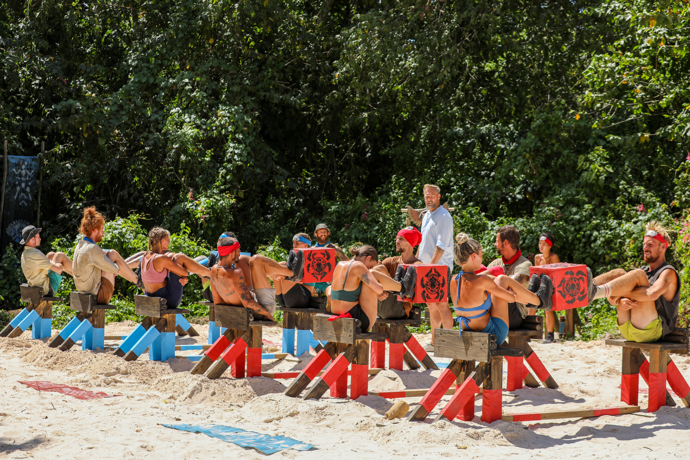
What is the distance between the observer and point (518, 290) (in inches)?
205

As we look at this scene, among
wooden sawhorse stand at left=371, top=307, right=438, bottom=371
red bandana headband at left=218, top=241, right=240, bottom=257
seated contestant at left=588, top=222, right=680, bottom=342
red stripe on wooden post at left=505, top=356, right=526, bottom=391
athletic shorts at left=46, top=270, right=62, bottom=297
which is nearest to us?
seated contestant at left=588, top=222, right=680, bottom=342

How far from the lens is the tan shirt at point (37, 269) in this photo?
903cm

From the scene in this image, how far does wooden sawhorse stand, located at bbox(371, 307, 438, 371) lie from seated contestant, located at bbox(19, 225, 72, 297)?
4.30 metres

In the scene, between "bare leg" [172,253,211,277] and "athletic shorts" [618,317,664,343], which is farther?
"bare leg" [172,253,211,277]

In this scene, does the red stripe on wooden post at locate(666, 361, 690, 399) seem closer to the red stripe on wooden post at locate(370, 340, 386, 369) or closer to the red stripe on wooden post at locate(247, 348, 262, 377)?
the red stripe on wooden post at locate(370, 340, 386, 369)

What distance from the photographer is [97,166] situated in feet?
47.0

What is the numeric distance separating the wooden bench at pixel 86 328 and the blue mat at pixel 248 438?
3.51 metres

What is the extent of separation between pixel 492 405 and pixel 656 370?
1.49 m

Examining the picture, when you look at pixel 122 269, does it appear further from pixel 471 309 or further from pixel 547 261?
pixel 547 261

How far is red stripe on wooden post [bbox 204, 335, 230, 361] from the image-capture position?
684 cm

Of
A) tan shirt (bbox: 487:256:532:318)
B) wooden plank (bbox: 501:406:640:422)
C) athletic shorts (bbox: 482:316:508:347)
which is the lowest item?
wooden plank (bbox: 501:406:640:422)

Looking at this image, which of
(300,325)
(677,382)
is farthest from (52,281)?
(677,382)

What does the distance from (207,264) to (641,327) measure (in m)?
5.08

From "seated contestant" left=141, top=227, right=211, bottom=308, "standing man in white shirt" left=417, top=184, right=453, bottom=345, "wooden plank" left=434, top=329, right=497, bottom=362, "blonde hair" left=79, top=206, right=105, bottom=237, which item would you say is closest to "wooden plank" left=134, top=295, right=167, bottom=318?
"seated contestant" left=141, top=227, right=211, bottom=308
